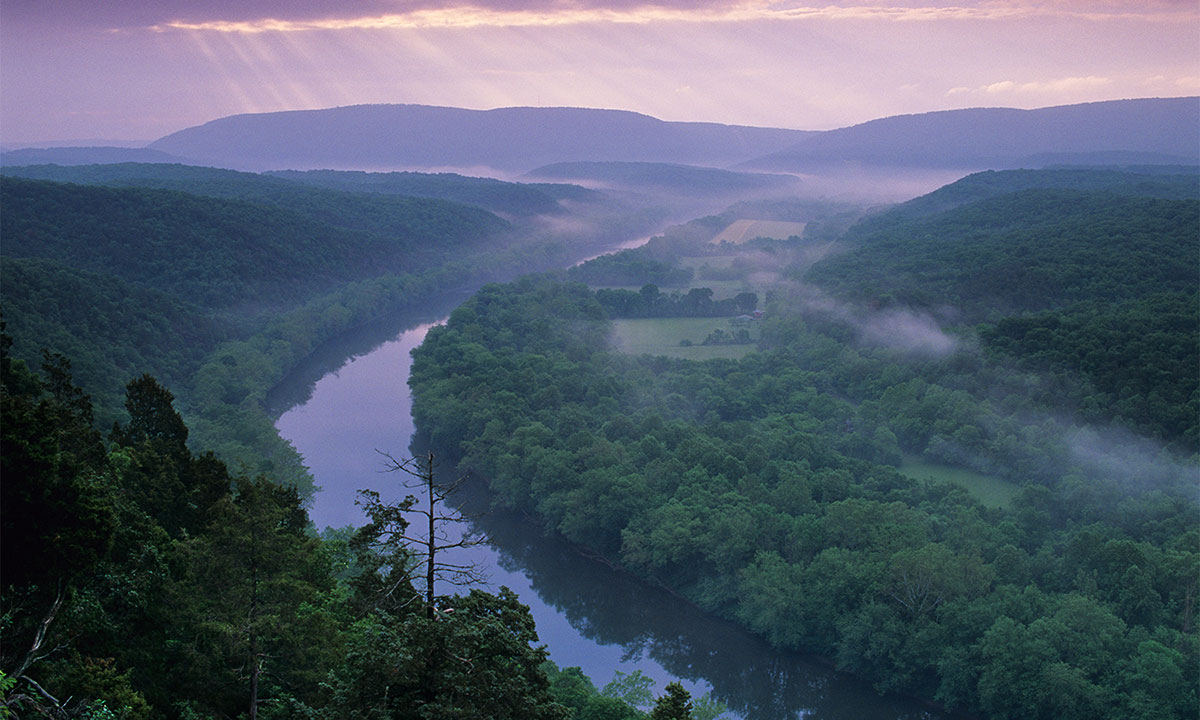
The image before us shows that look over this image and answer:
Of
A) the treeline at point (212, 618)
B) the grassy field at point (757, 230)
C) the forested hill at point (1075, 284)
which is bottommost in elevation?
the grassy field at point (757, 230)

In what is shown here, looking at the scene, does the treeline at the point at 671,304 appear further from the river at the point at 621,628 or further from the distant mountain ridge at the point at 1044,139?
the distant mountain ridge at the point at 1044,139

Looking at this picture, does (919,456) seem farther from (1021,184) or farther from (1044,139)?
(1044,139)

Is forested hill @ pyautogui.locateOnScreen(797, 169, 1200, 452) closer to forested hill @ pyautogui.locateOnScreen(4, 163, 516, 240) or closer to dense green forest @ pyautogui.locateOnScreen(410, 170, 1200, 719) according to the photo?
dense green forest @ pyautogui.locateOnScreen(410, 170, 1200, 719)

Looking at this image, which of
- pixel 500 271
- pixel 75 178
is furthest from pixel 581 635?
pixel 75 178

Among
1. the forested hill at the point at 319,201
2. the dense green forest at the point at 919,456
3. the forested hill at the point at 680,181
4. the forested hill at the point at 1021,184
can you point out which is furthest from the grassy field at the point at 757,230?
the forested hill at the point at 680,181

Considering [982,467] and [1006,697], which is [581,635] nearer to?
[1006,697]

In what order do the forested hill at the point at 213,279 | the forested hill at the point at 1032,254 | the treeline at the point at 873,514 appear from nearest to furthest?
1. the treeline at the point at 873,514
2. the forested hill at the point at 213,279
3. the forested hill at the point at 1032,254
